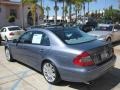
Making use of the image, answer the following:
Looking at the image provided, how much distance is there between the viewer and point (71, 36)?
6.11 meters

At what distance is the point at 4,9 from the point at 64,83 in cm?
3360

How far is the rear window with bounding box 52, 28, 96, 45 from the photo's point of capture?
5.76 meters

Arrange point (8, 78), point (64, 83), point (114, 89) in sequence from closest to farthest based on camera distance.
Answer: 1. point (114, 89)
2. point (64, 83)
3. point (8, 78)

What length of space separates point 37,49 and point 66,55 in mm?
1299

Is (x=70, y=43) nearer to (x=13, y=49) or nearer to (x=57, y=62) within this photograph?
(x=57, y=62)

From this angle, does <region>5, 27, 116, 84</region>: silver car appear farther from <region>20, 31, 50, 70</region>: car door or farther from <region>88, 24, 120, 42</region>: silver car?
<region>88, 24, 120, 42</region>: silver car

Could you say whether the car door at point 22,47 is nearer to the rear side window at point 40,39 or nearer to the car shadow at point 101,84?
the rear side window at point 40,39

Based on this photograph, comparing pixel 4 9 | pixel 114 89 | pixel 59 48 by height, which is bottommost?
pixel 114 89

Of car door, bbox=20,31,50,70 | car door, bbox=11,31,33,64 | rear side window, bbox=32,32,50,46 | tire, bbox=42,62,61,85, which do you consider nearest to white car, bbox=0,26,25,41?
car door, bbox=11,31,33,64

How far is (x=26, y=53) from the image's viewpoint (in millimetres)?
6922

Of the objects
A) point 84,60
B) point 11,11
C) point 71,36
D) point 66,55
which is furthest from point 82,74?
point 11,11

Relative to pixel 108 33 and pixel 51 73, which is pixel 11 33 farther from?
pixel 51 73

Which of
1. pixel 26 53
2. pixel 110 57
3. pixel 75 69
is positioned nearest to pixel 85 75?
pixel 75 69

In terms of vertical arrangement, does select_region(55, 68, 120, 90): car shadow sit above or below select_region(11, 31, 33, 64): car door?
below
